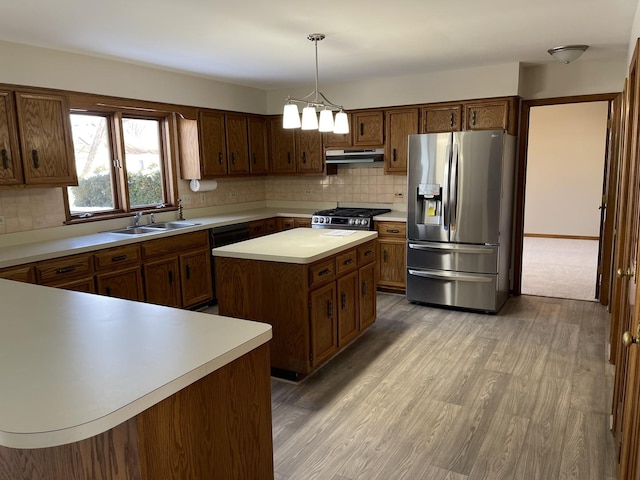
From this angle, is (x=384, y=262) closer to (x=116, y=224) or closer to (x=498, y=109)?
(x=498, y=109)

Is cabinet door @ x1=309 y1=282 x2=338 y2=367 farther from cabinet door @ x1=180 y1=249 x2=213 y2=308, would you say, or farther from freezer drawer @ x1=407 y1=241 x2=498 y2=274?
cabinet door @ x1=180 y1=249 x2=213 y2=308

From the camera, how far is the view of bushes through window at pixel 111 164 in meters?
4.25

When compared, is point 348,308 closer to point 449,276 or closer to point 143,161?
point 449,276

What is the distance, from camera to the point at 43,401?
114 centimetres

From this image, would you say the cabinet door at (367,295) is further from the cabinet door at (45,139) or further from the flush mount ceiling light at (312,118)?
the cabinet door at (45,139)

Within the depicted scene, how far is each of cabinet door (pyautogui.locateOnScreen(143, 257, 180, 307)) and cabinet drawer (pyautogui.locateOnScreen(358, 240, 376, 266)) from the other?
1752 millimetres

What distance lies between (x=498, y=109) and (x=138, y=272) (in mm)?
3740

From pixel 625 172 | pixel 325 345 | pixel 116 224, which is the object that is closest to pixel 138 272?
pixel 116 224

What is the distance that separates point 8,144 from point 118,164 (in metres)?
1.18

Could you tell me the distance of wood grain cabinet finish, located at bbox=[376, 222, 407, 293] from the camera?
5.02 meters

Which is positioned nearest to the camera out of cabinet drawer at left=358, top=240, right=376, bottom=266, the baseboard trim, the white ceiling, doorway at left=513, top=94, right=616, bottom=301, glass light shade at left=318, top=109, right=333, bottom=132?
the white ceiling

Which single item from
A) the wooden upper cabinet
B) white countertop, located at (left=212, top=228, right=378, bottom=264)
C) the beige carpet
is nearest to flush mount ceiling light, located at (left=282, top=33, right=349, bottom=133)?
white countertop, located at (left=212, top=228, right=378, bottom=264)

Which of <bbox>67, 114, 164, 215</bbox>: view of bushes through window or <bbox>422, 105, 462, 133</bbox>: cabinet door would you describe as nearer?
<bbox>67, 114, 164, 215</bbox>: view of bushes through window

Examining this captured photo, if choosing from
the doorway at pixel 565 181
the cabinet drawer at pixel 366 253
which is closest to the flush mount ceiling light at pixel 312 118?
the cabinet drawer at pixel 366 253
